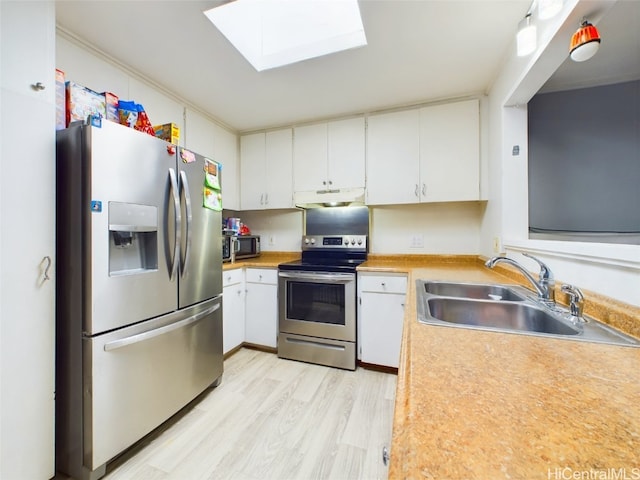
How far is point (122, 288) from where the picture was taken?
49.3 inches

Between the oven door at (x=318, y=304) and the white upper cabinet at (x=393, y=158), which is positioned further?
the white upper cabinet at (x=393, y=158)

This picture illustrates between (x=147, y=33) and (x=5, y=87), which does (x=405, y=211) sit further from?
(x=5, y=87)

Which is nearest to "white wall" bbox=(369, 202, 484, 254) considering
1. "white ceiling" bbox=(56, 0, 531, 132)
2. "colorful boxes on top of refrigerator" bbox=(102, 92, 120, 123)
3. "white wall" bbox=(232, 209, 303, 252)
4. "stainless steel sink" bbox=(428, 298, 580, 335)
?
"white wall" bbox=(232, 209, 303, 252)

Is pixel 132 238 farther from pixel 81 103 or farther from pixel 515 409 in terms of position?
pixel 515 409

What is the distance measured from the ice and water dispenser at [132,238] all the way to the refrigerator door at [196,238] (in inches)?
6.5

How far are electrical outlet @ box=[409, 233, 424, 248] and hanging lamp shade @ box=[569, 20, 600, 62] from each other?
5.61ft

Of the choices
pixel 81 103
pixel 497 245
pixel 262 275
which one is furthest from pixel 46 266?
pixel 497 245

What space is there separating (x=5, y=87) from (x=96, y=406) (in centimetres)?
135

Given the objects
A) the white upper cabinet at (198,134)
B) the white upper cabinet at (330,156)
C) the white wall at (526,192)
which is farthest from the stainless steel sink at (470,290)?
the white upper cabinet at (198,134)

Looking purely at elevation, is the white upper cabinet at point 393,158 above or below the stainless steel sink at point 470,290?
above

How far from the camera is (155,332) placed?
4.59ft

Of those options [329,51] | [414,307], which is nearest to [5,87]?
[329,51]

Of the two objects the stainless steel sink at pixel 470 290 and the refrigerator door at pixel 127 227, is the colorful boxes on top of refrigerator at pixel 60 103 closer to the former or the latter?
the refrigerator door at pixel 127 227

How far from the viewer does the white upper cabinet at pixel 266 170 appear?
2.78 m
